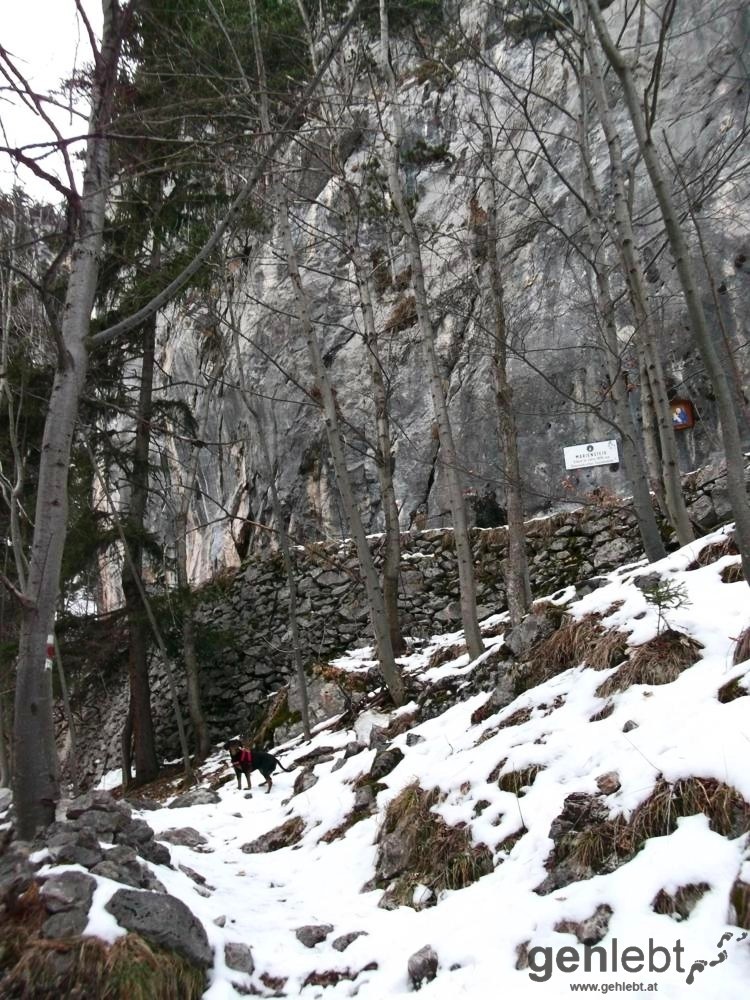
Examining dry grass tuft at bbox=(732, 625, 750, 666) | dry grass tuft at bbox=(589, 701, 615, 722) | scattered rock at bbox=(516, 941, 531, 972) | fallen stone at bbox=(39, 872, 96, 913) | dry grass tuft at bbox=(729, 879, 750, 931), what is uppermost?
dry grass tuft at bbox=(732, 625, 750, 666)

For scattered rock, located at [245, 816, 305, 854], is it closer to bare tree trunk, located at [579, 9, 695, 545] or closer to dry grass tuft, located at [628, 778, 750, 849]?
dry grass tuft, located at [628, 778, 750, 849]

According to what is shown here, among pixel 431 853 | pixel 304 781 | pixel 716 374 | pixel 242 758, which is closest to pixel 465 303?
pixel 242 758

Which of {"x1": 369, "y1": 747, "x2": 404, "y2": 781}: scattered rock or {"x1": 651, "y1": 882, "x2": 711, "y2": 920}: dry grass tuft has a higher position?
{"x1": 651, "y1": 882, "x2": 711, "y2": 920}: dry grass tuft

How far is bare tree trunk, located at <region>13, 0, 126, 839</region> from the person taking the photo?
3.44 metres

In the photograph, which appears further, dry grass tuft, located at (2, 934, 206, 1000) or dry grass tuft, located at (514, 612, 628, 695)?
dry grass tuft, located at (514, 612, 628, 695)

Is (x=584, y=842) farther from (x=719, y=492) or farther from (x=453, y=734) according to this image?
(x=719, y=492)

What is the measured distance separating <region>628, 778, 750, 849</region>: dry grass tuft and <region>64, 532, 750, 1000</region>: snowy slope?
0.15ft

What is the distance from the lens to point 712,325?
1243 cm

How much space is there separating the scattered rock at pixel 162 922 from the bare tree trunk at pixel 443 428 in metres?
4.91

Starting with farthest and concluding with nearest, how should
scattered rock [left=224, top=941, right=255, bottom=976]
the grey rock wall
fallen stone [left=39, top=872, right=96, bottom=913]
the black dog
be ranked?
1. the grey rock wall
2. the black dog
3. scattered rock [left=224, top=941, right=255, bottom=976]
4. fallen stone [left=39, top=872, right=96, bottom=913]

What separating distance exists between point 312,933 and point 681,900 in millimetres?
1894

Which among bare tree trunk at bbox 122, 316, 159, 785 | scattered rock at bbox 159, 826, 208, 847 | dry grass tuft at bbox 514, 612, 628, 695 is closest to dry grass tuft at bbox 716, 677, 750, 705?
dry grass tuft at bbox 514, 612, 628, 695

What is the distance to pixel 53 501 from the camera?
147 inches

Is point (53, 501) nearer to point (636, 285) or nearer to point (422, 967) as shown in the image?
point (422, 967)
